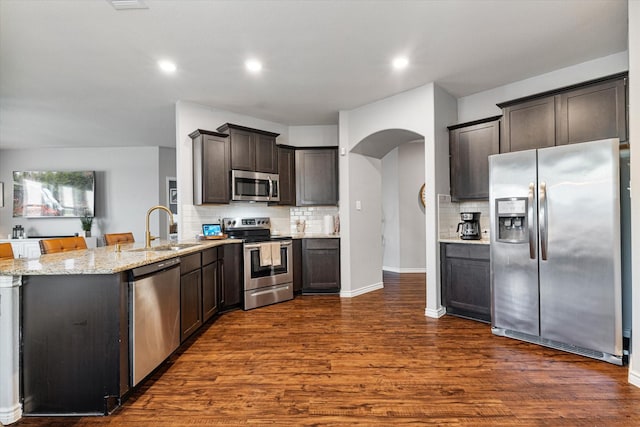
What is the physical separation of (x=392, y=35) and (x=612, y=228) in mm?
2272

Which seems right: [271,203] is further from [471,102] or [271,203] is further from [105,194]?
[105,194]

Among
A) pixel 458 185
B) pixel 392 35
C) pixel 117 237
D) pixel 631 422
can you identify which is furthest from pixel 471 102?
pixel 117 237

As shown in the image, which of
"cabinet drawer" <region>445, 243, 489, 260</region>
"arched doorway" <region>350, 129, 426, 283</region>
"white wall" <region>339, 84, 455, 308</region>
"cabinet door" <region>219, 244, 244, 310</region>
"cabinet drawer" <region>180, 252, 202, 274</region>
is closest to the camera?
"cabinet drawer" <region>180, 252, 202, 274</region>

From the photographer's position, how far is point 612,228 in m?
2.39

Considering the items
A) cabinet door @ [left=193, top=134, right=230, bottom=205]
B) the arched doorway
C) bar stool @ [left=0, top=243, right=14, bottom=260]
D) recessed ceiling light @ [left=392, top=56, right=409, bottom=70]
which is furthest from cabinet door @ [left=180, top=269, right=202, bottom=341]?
the arched doorway

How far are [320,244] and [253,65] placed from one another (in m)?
2.48

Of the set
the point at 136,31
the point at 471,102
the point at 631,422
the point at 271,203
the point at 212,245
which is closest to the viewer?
the point at 631,422

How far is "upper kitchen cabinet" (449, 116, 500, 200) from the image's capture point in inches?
139

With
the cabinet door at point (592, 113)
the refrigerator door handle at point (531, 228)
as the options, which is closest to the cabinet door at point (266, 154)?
the refrigerator door handle at point (531, 228)

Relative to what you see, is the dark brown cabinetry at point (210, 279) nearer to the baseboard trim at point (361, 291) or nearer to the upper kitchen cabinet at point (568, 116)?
the baseboard trim at point (361, 291)

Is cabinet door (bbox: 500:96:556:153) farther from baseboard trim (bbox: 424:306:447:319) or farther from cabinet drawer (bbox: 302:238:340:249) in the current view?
cabinet drawer (bbox: 302:238:340:249)

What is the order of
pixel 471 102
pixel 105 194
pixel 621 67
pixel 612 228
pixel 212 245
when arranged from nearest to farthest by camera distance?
pixel 612 228 < pixel 621 67 < pixel 212 245 < pixel 471 102 < pixel 105 194

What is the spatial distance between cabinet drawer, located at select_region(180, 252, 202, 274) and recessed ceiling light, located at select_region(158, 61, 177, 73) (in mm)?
1882

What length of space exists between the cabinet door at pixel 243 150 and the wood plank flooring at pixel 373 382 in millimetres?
2117
